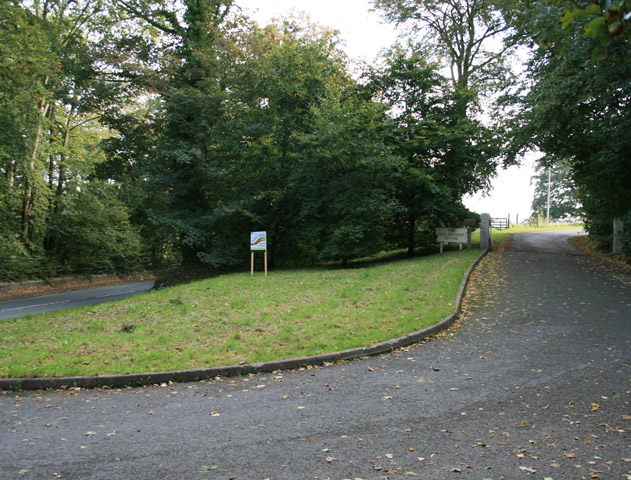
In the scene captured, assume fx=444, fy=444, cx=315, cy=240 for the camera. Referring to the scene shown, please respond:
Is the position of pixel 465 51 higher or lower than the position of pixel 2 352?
higher

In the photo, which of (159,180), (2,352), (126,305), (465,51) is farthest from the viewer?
(465,51)

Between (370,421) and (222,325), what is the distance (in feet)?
15.4

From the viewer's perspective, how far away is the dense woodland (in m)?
17.8

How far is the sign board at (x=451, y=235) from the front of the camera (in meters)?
19.8

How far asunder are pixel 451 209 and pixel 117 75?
58.4 feet

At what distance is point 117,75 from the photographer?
2241cm

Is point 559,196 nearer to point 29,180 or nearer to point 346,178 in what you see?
point 346,178

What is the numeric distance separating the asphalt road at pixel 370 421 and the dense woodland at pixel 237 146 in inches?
451

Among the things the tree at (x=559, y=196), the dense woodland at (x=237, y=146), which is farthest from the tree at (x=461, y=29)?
the tree at (x=559, y=196)

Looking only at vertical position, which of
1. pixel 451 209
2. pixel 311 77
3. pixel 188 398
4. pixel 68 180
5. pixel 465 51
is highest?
pixel 465 51

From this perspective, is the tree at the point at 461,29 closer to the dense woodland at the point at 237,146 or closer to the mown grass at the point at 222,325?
the dense woodland at the point at 237,146

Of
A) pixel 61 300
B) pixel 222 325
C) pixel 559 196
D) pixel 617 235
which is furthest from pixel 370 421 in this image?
pixel 559 196

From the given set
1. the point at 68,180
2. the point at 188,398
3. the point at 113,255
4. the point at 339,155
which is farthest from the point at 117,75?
the point at 188,398

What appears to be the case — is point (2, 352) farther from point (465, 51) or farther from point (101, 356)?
point (465, 51)
